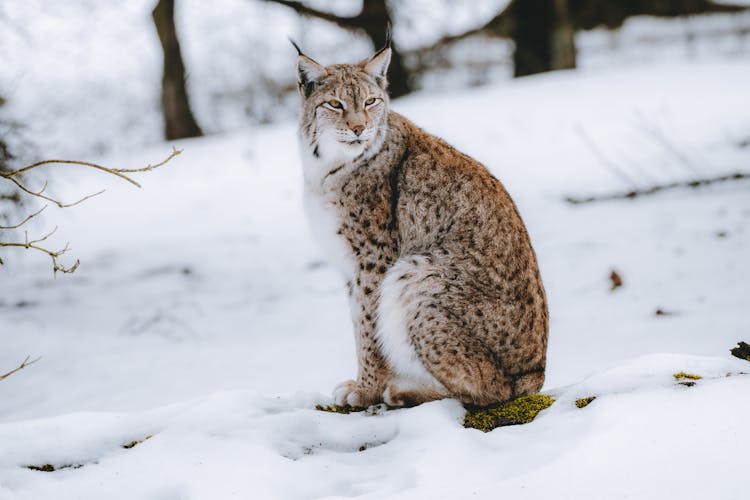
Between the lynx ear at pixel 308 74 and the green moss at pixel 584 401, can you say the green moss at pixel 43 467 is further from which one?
the lynx ear at pixel 308 74

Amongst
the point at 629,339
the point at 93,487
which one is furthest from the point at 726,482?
the point at 629,339

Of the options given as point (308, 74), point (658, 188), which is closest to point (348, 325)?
point (308, 74)

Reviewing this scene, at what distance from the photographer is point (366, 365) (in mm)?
3766

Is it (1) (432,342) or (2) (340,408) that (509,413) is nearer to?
(1) (432,342)

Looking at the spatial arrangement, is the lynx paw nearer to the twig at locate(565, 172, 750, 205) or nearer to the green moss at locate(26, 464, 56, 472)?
the green moss at locate(26, 464, 56, 472)

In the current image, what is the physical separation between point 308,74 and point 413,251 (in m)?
1.14

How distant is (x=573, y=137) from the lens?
859 centimetres

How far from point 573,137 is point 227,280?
13.8 feet

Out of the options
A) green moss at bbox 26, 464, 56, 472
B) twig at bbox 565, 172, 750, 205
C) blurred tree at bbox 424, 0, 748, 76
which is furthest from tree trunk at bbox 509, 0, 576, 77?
green moss at bbox 26, 464, 56, 472

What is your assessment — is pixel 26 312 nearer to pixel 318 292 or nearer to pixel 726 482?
pixel 318 292

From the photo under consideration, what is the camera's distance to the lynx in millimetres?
3441

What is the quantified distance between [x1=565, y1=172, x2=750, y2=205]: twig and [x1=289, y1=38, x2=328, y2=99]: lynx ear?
11.4ft

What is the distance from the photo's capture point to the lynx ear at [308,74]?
4.00 m

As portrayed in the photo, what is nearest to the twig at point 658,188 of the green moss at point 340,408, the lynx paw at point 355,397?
the lynx paw at point 355,397
